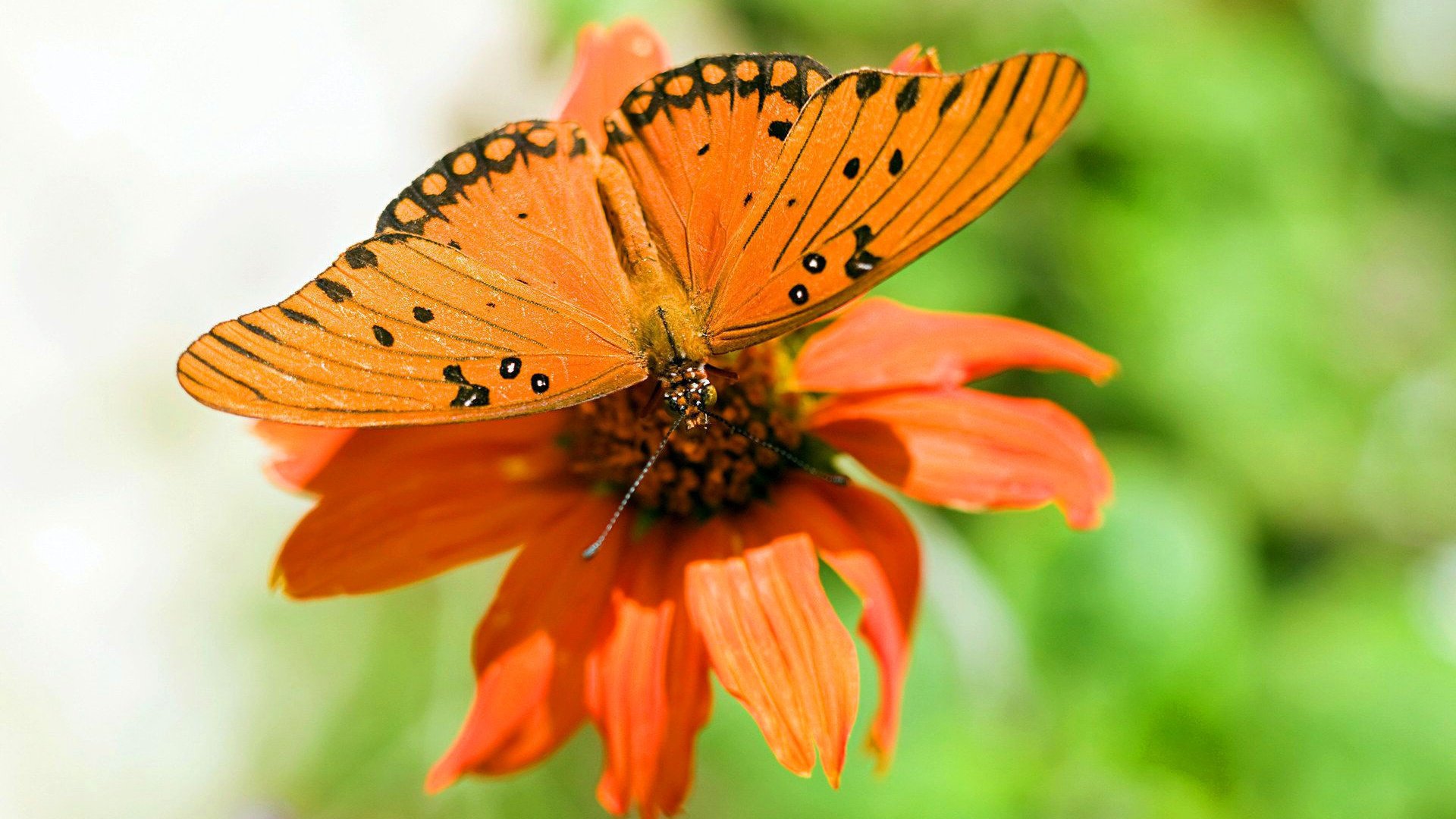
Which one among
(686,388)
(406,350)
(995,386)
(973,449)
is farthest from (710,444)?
(995,386)

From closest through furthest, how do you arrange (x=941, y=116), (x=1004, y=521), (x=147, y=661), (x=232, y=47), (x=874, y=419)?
(x=941, y=116)
(x=874, y=419)
(x=1004, y=521)
(x=147, y=661)
(x=232, y=47)

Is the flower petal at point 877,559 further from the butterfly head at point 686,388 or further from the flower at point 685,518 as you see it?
the butterfly head at point 686,388

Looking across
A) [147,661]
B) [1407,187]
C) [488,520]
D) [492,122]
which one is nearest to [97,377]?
[147,661]

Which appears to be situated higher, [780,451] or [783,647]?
[780,451]

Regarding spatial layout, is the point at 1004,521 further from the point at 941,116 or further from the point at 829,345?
the point at 941,116

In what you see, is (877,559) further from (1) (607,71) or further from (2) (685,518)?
(1) (607,71)

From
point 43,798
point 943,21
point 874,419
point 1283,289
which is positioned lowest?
point 43,798
